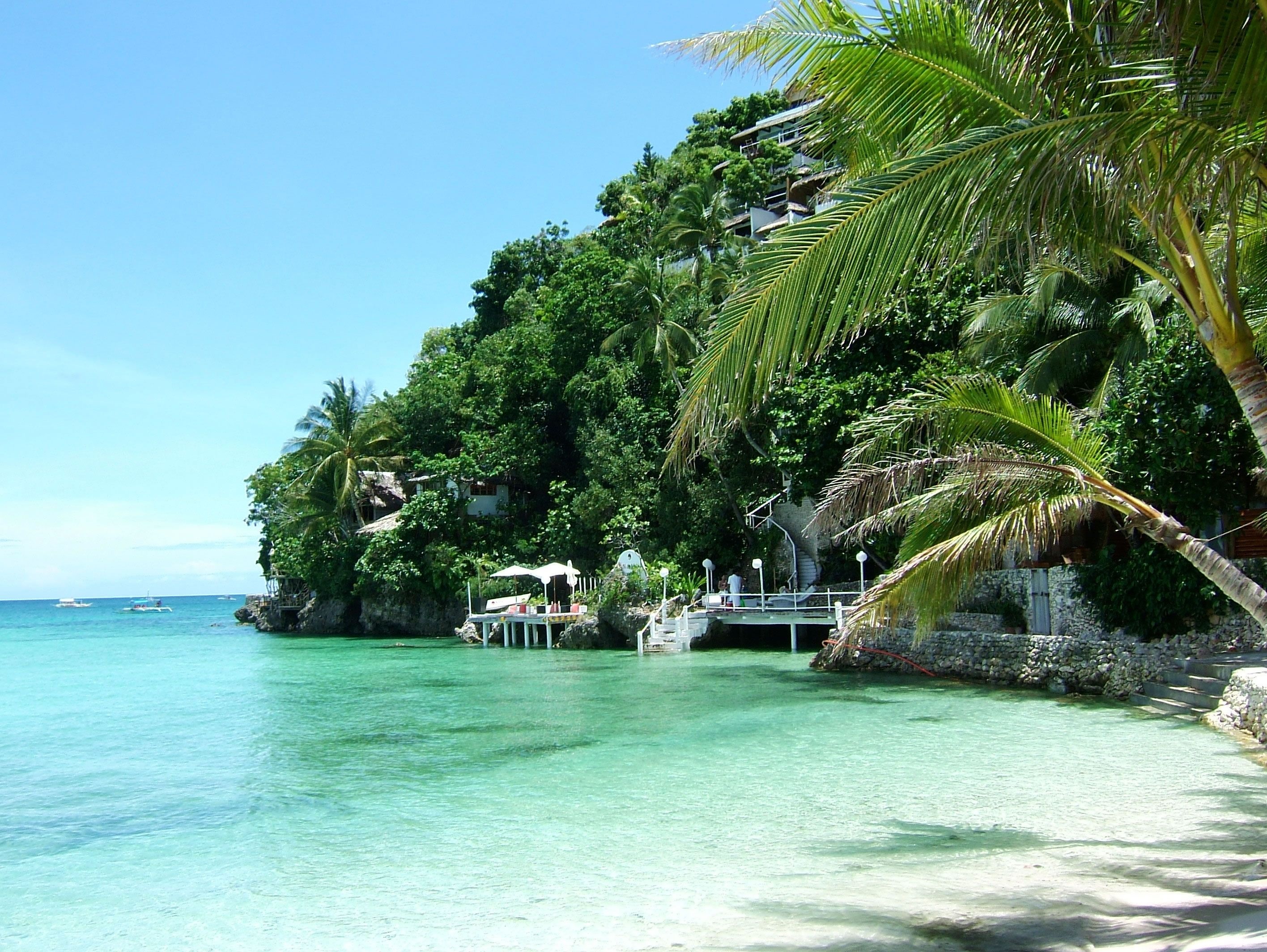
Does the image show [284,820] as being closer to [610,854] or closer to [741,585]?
[610,854]

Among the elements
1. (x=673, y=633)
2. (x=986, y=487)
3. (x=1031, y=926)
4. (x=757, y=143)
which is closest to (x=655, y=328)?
(x=673, y=633)

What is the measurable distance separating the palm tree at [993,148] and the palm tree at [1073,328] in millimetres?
13485

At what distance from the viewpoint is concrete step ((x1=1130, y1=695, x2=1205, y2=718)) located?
12.6m

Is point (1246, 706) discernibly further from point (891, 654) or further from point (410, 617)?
point (410, 617)

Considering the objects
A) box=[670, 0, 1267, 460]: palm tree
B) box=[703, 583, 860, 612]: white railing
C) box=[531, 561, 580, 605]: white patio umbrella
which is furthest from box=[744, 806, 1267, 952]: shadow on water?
box=[531, 561, 580, 605]: white patio umbrella

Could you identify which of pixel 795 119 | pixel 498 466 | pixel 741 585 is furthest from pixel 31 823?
pixel 498 466

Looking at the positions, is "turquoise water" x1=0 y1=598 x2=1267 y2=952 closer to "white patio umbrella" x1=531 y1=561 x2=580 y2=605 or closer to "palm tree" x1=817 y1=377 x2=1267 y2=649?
"palm tree" x1=817 y1=377 x2=1267 y2=649

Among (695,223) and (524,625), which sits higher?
(695,223)

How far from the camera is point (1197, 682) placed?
42.1 ft

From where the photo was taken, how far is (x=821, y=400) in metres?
23.1

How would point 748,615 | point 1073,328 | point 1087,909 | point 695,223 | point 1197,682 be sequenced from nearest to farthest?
point 1087,909 → point 1197,682 → point 1073,328 → point 748,615 → point 695,223

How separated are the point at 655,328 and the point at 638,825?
82.4 ft

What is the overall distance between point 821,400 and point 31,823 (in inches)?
702

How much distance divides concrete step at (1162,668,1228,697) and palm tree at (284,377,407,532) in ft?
112
